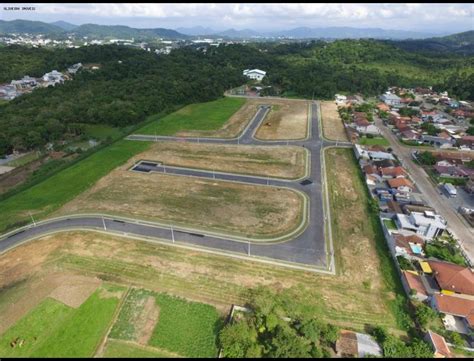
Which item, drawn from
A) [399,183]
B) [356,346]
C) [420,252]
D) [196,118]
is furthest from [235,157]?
[356,346]

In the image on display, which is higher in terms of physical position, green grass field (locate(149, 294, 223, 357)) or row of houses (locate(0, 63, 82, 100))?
row of houses (locate(0, 63, 82, 100))

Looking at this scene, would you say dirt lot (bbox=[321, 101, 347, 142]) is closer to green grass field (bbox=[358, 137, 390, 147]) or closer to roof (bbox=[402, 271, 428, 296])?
green grass field (bbox=[358, 137, 390, 147])

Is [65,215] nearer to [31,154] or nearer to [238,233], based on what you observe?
[238,233]

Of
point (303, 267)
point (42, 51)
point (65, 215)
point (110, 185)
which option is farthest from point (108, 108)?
point (42, 51)

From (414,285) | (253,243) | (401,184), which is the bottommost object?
(253,243)

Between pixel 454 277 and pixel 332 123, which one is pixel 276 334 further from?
pixel 332 123

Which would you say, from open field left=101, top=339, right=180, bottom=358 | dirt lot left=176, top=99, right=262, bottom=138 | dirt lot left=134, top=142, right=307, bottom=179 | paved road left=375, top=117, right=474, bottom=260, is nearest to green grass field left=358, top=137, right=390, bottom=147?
paved road left=375, top=117, right=474, bottom=260
